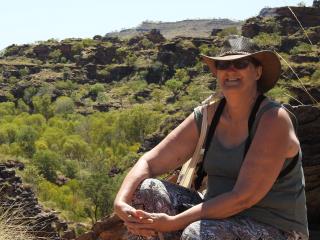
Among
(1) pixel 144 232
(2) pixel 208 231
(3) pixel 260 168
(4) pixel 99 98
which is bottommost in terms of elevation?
(4) pixel 99 98

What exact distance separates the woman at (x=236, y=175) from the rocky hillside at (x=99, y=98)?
81.8 feet

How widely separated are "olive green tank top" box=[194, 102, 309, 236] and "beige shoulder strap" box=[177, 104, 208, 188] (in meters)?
0.17

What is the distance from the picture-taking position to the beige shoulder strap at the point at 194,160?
9.84ft

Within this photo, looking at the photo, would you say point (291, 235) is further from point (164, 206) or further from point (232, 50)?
point (232, 50)

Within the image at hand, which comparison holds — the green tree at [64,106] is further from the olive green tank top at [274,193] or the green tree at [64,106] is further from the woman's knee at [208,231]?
the woman's knee at [208,231]

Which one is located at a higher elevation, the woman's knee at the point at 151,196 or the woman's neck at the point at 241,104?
the woman's neck at the point at 241,104

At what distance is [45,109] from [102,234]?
77982 mm

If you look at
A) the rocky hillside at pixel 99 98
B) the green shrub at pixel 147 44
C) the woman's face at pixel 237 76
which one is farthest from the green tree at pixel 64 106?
the woman's face at pixel 237 76

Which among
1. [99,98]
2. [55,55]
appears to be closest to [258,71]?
[99,98]

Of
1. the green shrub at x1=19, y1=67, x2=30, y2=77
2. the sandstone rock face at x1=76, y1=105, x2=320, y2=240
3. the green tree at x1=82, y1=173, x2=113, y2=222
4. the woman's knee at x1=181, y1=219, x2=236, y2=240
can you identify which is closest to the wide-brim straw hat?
the woman's knee at x1=181, y1=219, x2=236, y2=240

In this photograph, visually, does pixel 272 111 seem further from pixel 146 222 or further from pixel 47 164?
pixel 47 164

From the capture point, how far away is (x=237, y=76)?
2799 mm

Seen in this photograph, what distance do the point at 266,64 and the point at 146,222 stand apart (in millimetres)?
1012

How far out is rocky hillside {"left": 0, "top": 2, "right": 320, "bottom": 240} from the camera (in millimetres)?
39219
